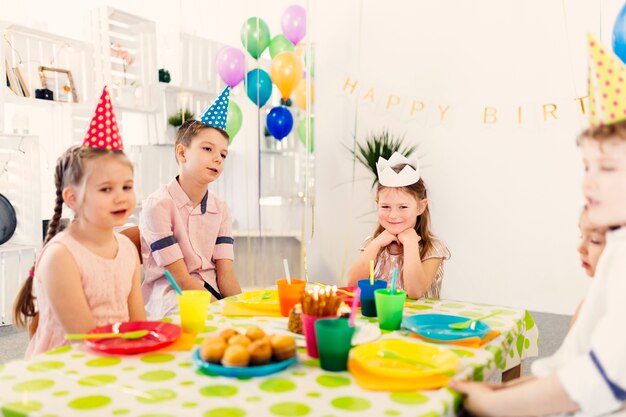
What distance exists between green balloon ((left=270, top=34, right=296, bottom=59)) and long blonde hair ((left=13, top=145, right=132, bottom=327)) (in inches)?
126

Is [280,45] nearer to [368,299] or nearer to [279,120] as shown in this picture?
[279,120]

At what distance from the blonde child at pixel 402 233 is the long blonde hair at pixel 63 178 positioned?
910 mm

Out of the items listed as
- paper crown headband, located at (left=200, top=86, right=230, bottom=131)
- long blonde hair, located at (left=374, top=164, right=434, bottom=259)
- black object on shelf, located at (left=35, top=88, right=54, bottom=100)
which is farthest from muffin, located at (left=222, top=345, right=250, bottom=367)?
black object on shelf, located at (left=35, top=88, right=54, bottom=100)

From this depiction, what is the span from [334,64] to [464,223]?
1.76 meters

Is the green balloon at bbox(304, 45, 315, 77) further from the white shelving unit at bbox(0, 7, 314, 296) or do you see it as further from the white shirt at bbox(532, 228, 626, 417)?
the white shirt at bbox(532, 228, 626, 417)

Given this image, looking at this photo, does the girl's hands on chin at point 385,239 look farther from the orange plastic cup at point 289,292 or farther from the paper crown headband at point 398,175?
the orange plastic cup at point 289,292

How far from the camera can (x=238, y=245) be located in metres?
4.61

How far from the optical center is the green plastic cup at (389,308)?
1321 mm

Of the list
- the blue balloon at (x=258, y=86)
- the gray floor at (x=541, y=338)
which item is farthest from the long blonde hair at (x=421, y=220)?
the blue balloon at (x=258, y=86)

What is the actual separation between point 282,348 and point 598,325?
54 centimetres

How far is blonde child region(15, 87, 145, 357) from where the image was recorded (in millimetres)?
1311

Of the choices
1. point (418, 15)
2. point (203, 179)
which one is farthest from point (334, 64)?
point (203, 179)

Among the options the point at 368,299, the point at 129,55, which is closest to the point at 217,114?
the point at 368,299

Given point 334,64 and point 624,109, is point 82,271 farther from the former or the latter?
point 334,64
